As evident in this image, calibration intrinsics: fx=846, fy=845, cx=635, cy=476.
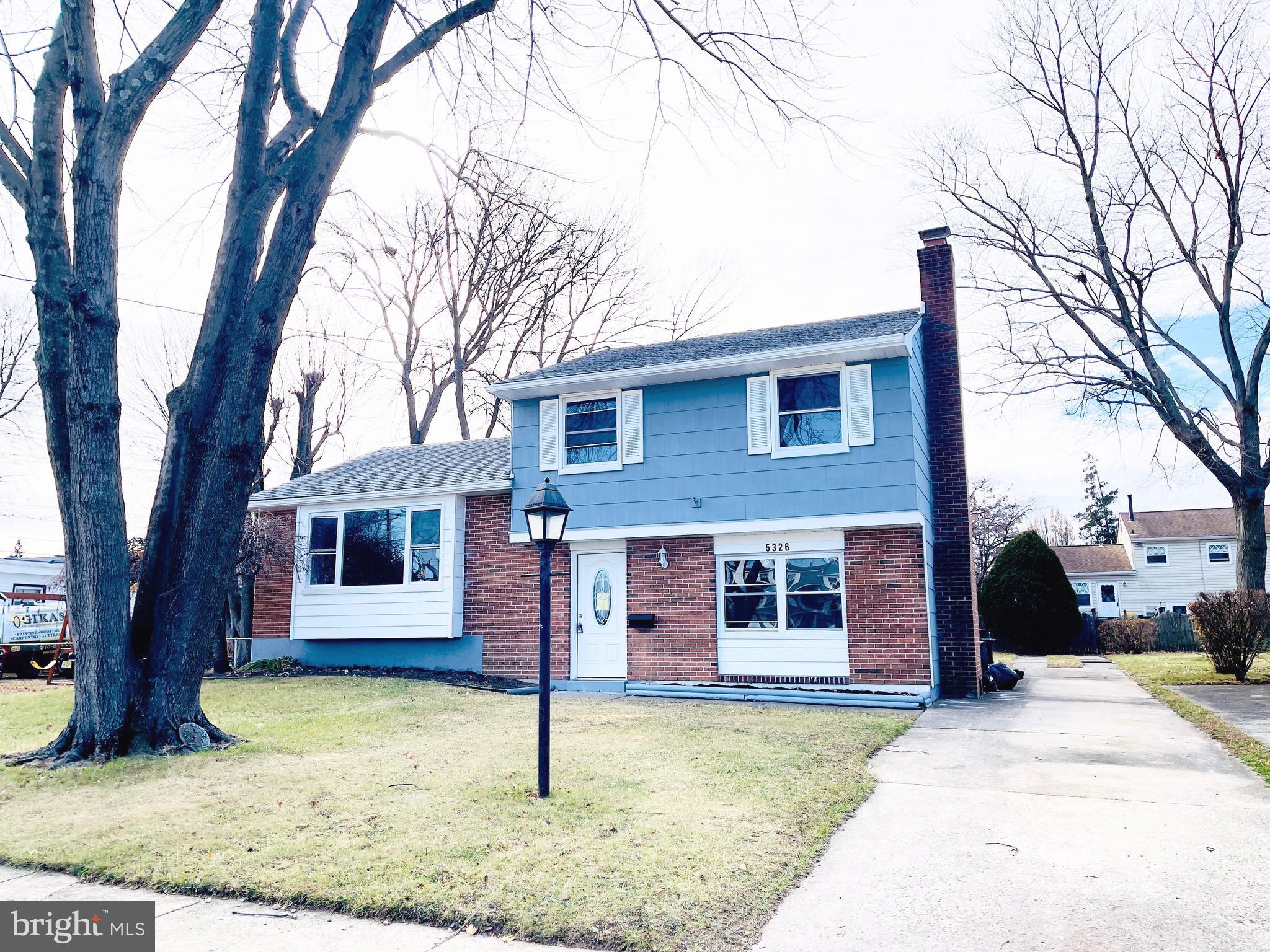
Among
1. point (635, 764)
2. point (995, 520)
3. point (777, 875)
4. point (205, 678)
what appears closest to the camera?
point (777, 875)

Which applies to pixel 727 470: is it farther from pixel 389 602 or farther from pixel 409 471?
pixel 409 471

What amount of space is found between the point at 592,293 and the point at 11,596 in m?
16.9

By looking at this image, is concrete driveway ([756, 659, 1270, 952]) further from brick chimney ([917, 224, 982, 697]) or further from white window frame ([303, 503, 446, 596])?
white window frame ([303, 503, 446, 596])

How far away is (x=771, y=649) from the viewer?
12766 mm

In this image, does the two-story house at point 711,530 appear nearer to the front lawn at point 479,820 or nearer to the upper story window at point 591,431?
the upper story window at point 591,431

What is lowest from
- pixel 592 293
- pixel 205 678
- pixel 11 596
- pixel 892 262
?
pixel 205 678

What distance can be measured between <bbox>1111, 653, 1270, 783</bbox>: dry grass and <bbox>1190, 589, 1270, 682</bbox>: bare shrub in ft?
0.86

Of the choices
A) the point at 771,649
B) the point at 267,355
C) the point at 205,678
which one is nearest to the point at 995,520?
the point at 771,649

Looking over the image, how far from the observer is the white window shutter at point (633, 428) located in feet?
45.2

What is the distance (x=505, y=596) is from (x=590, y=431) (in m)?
3.25

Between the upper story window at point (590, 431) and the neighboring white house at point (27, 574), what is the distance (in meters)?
23.8

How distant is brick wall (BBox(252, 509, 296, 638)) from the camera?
1662cm

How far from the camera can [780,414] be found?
42.5 ft

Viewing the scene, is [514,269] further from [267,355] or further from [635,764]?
[635,764]
